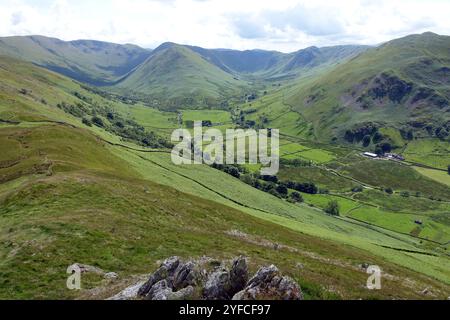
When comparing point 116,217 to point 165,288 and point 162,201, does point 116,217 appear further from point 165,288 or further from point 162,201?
point 165,288

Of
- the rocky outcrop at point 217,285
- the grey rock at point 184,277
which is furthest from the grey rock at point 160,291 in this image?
the grey rock at point 184,277

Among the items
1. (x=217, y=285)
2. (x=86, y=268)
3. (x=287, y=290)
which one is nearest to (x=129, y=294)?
(x=217, y=285)

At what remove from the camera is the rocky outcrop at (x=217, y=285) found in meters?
30.3

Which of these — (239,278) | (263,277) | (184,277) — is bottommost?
(184,277)

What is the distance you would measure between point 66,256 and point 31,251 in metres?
3.90

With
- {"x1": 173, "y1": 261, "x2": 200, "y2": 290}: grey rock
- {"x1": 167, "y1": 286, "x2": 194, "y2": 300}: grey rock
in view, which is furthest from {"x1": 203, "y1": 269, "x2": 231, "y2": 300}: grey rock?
{"x1": 173, "y1": 261, "x2": 200, "y2": 290}: grey rock

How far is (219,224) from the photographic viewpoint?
72.8m

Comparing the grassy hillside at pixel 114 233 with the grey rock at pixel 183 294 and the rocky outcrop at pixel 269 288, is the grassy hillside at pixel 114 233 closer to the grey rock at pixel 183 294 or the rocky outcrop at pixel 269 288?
the rocky outcrop at pixel 269 288

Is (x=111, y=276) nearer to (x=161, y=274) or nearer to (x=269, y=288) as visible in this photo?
(x=161, y=274)

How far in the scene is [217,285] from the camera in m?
31.9

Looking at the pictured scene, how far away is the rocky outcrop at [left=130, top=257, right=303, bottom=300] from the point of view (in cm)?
3028

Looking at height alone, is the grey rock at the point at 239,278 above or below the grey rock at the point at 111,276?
above

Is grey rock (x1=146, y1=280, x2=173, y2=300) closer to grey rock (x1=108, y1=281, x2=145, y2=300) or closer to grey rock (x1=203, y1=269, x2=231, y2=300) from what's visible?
grey rock (x1=108, y1=281, x2=145, y2=300)
